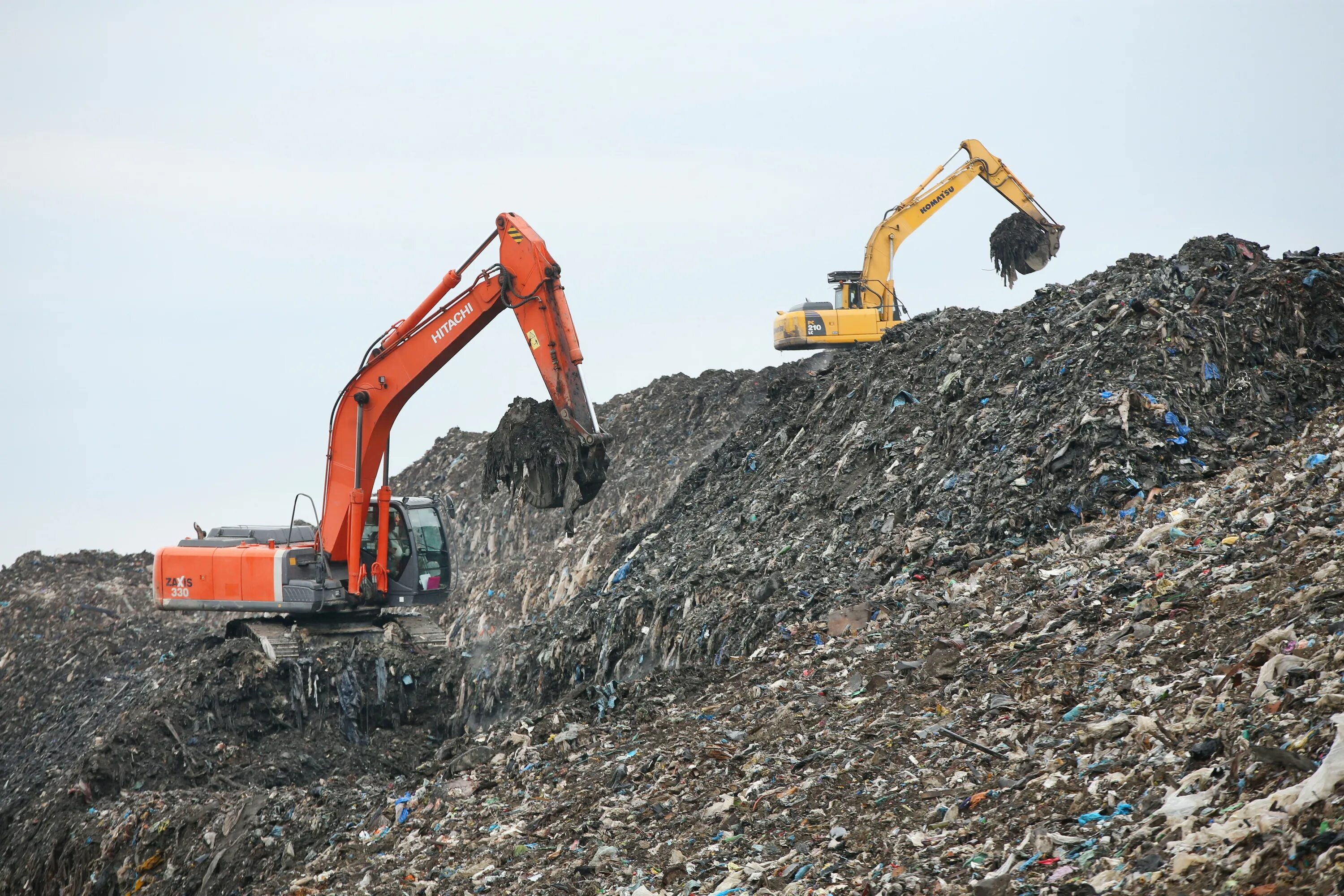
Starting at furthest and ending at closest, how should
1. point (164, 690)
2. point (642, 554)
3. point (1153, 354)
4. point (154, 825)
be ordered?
point (642, 554) < point (164, 690) < point (1153, 354) < point (154, 825)

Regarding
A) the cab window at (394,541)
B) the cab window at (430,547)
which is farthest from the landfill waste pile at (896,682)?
the cab window at (394,541)

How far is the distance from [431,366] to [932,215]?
11.7 metres

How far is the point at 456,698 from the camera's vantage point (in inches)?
510

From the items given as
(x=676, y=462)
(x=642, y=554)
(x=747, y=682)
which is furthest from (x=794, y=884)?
(x=676, y=462)

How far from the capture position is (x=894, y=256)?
2116 centimetres

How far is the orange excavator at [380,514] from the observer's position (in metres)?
Answer: 11.4

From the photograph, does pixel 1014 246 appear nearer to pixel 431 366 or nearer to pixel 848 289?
pixel 848 289

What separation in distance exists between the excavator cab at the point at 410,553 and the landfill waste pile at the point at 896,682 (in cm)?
70

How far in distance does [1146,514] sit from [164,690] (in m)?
9.87

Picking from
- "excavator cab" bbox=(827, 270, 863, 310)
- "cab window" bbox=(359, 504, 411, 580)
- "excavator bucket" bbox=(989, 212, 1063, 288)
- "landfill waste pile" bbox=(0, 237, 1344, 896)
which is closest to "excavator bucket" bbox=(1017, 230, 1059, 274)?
"excavator bucket" bbox=(989, 212, 1063, 288)

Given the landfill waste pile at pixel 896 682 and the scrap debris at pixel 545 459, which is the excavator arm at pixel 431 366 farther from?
the landfill waste pile at pixel 896 682

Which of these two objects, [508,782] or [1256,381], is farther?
[1256,381]

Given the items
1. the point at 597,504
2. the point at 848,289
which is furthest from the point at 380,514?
the point at 848,289

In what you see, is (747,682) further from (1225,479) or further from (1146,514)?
(1225,479)
